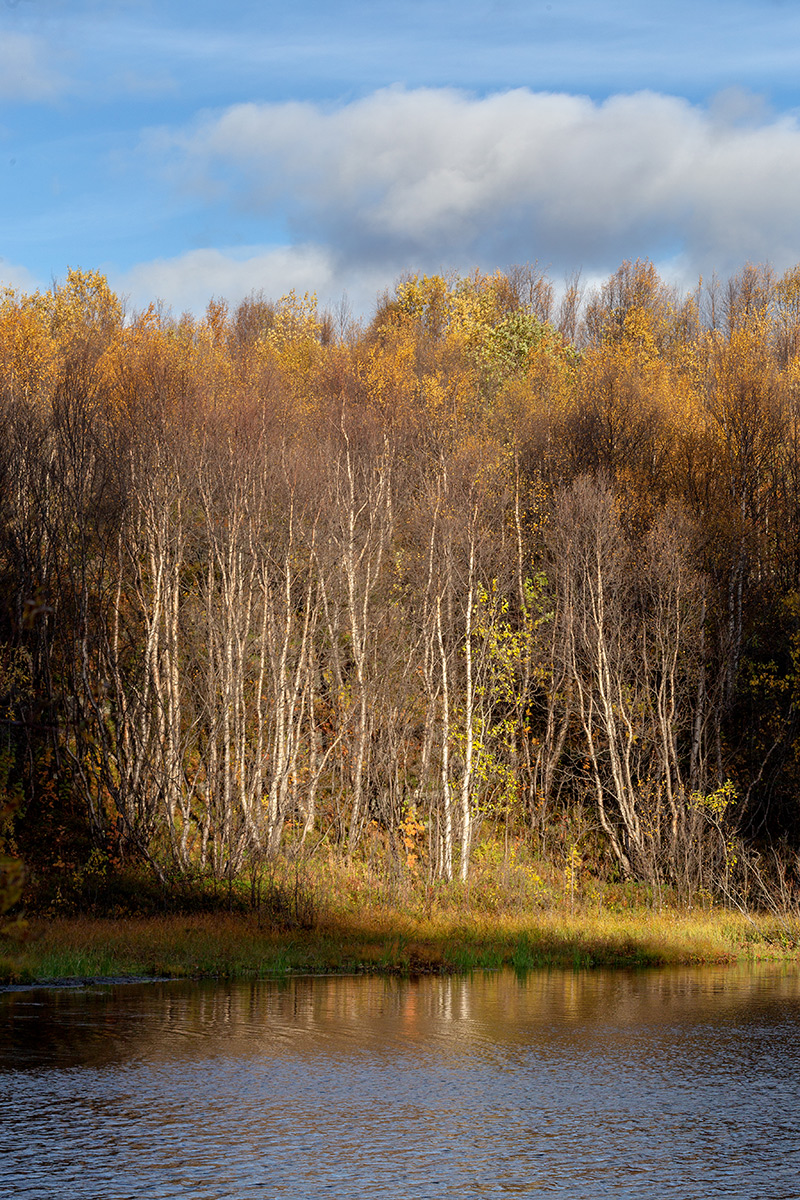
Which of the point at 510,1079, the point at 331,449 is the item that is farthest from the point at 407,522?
the point at 510,1079

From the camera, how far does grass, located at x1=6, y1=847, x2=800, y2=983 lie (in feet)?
85.0

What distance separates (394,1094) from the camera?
14828 mm

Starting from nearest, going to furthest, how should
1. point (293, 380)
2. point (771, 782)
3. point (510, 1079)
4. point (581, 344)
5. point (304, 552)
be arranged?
point (510, 1079) < point (304, 552) < point (771, 782) < point (293, 380) < point (581, 344)

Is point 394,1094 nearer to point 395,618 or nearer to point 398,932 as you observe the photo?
point 398,932

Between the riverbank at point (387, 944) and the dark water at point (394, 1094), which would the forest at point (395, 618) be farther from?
the dark water at point (394, 1094)

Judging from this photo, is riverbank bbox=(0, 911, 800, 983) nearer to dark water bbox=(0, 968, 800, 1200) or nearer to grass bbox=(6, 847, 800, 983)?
grass bbox=(6, 847, 800, 983)

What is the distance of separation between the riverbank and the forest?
2.45m

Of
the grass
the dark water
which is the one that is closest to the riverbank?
the grass

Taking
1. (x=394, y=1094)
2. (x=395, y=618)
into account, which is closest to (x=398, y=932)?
(x=395, y=618)

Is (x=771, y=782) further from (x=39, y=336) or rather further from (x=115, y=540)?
(x=39, y=336)

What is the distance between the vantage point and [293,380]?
5369 cm

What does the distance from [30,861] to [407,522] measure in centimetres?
1592

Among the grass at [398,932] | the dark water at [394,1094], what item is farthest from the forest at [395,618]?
the dark water at [394,1094]

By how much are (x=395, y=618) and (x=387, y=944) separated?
13.1m
